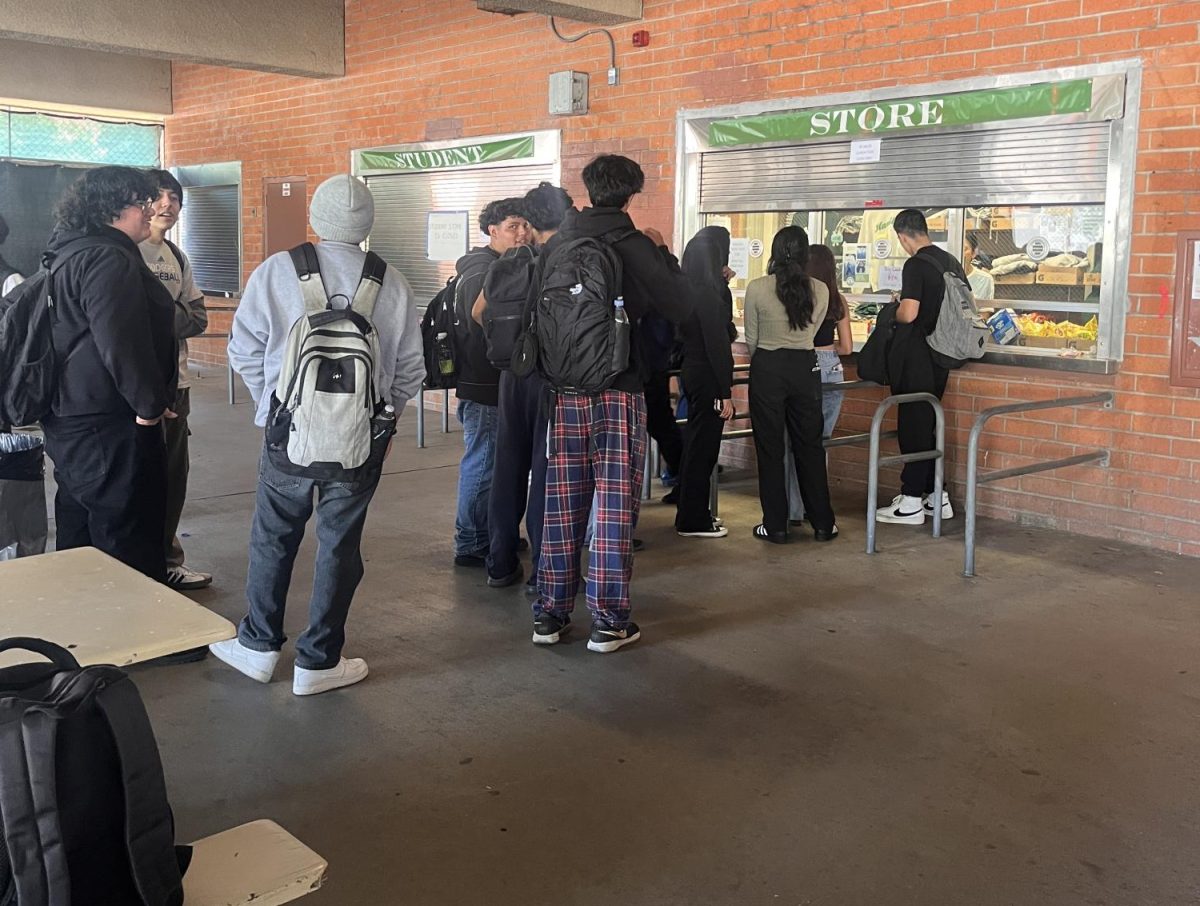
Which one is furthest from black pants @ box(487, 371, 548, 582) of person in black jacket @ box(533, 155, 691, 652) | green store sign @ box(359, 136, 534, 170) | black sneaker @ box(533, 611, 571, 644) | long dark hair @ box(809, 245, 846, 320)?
green store sign @ box(359, 136, 534, 170)

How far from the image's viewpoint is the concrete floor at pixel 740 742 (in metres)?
2.79

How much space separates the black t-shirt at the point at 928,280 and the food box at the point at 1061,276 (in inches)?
18.5

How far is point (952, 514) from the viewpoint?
21.4 feet

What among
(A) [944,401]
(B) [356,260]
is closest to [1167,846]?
(B) [356,260]

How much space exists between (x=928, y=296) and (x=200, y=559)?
3.79 meters

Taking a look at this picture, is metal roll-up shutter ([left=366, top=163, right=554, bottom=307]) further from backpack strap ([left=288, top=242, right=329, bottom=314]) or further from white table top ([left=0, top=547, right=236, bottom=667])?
white table top ([left=0, top=547, right=236, bottom=667])

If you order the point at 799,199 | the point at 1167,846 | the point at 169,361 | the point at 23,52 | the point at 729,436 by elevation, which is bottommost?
the point at 1167,846

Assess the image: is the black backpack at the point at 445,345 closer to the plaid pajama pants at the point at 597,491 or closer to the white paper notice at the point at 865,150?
the plaid pajama pants at the point at 597,491

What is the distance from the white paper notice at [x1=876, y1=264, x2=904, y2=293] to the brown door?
20.2ft

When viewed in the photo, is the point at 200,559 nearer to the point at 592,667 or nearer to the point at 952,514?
the point at 592,667

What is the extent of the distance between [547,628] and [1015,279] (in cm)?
357

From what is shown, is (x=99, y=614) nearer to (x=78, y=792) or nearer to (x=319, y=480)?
(x=78, y=792)

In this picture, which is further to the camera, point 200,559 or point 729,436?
point 729,436

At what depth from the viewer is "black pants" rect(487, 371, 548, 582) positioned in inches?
188
